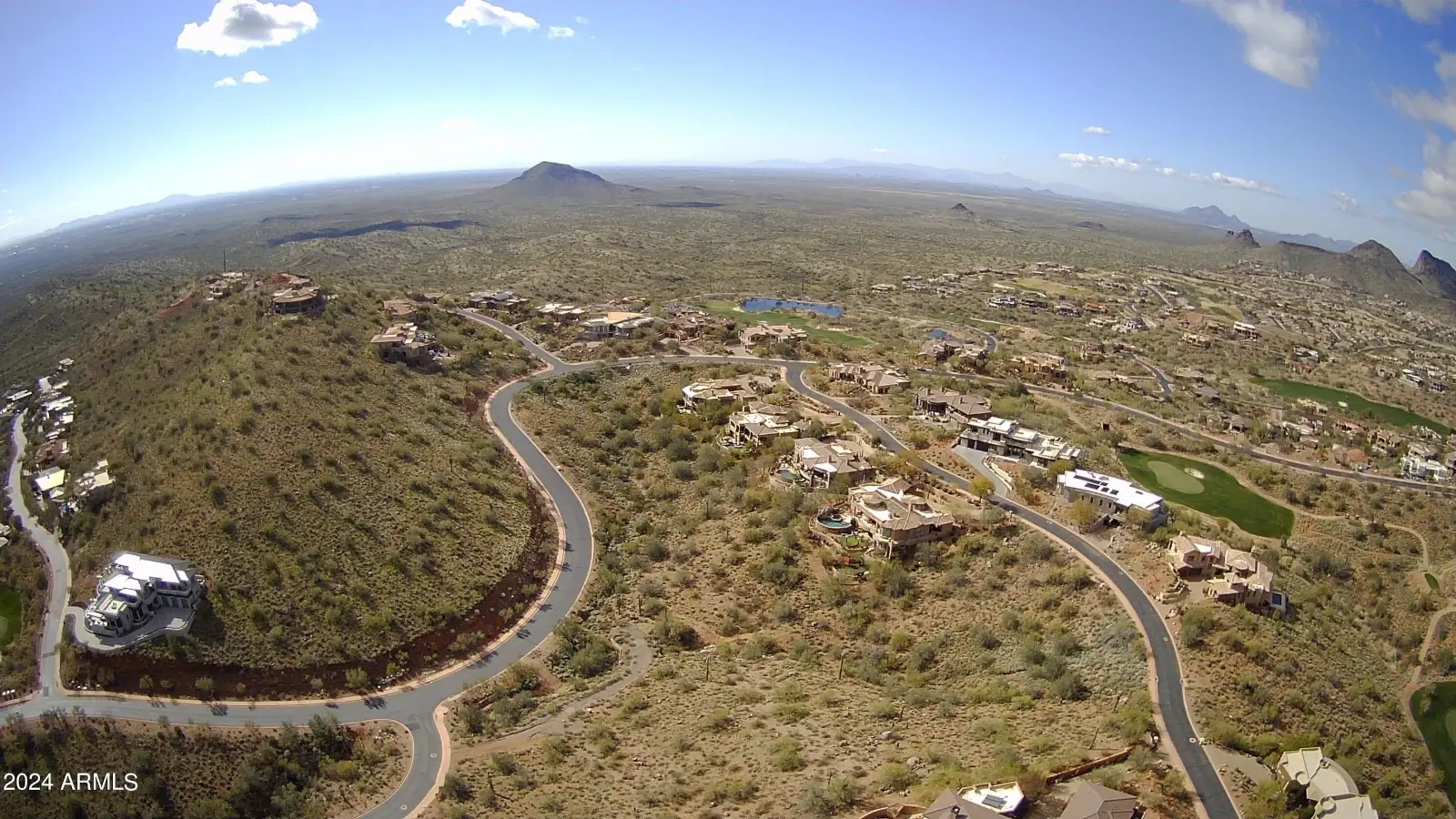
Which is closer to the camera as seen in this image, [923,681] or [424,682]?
[923,681]

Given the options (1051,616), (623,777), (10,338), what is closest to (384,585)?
(623,777)

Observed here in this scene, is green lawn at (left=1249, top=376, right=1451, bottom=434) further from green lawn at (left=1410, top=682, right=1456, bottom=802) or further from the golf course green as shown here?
the golf course green

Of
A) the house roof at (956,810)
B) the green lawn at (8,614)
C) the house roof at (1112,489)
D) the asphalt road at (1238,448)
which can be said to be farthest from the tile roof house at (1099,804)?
the asphalt road at (1238,448)

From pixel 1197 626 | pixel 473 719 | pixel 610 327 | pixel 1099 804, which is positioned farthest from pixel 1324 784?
pixel 610 327

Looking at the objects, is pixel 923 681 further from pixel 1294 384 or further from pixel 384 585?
pixel 1294 384

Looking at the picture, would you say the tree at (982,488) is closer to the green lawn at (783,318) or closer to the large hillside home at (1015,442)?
the large hillside home at (1015,442)

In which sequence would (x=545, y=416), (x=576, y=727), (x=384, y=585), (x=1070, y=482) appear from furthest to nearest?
(x=545, y=416), (x=1070, y=482), (x=384, y=585), (x=576, y=727)
